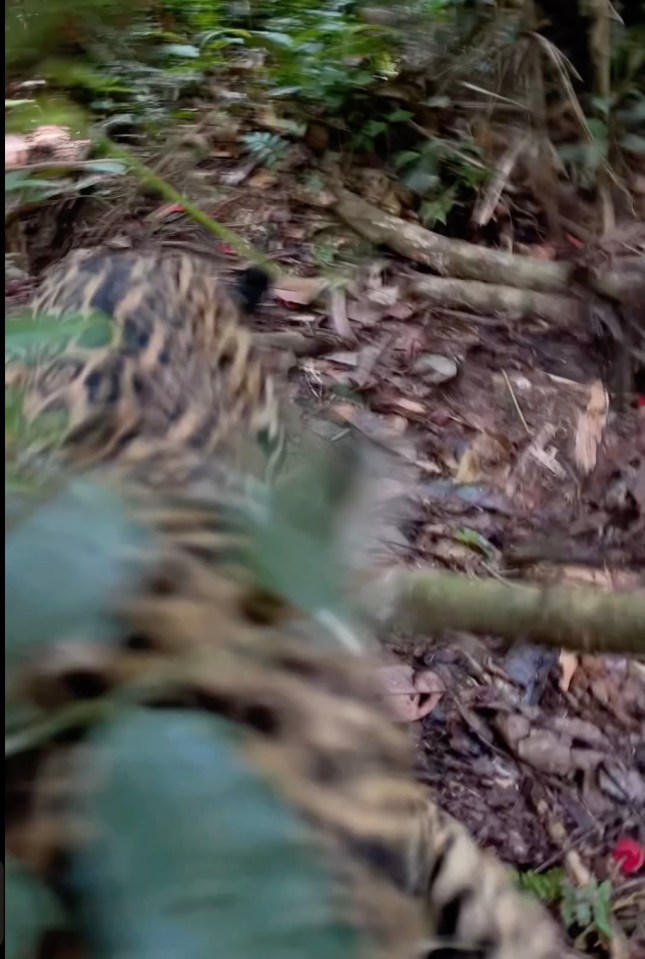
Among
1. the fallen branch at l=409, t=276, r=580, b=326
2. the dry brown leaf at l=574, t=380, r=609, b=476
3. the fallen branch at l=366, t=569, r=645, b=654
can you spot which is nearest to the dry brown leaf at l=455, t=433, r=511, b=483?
the dry brown leaf at l=574, t=380, r=609, b=476

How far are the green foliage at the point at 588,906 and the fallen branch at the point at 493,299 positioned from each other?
42.1 inches

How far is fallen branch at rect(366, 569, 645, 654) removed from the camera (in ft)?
3.11

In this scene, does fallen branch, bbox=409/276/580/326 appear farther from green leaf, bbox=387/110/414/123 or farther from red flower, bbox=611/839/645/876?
red flower, bbox=611/839/645/876

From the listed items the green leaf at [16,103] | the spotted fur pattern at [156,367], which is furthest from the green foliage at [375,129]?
the green leaf at [16,103]

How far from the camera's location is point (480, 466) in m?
2.08

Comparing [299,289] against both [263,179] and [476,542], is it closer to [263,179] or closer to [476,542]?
[263,179]

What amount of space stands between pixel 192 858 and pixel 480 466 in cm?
177

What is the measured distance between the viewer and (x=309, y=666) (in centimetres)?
51

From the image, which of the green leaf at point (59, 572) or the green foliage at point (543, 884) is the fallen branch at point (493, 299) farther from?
the green leaf at point (59, 572)

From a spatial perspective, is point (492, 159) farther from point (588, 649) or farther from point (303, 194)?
point (588, 649)

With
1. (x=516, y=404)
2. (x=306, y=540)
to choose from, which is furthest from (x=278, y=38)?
(x=306, y=540)

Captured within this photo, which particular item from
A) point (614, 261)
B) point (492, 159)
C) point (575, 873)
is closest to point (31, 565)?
point (575, 873)

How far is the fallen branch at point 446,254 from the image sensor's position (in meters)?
2.13

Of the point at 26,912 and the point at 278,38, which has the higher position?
the point at 26,912
